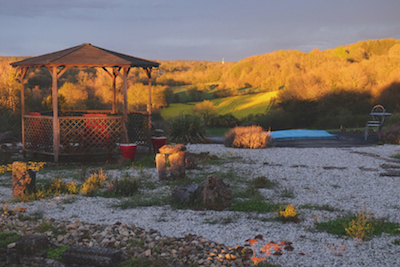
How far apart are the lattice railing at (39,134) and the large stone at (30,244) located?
611 centimetres

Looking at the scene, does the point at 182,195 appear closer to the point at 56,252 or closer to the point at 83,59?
the point at 56,252

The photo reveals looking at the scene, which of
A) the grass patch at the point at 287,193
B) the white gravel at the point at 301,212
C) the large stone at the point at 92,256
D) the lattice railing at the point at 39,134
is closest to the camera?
the large stone at the point at 92,256

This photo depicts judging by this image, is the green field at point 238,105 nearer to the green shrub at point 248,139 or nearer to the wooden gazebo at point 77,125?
the green shrub at point 248,139

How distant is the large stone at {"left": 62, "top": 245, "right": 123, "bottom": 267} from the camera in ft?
13.0

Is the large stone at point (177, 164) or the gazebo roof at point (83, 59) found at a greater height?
the gazebo roof at point (83, 59)

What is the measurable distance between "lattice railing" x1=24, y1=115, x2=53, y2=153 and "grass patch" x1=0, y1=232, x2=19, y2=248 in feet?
18.7

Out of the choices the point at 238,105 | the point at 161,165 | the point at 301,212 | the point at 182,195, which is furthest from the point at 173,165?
the point at 238,105

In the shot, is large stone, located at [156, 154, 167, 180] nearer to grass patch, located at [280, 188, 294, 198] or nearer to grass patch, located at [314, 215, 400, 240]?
grass patch, located at [280, 188, 294, 198]

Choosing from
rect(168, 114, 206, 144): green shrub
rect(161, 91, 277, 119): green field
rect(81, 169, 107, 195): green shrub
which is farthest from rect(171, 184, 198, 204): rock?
rect(161, 91, 277, 119): green field

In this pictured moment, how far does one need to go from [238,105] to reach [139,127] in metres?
16.7

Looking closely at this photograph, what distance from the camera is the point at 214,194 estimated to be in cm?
595

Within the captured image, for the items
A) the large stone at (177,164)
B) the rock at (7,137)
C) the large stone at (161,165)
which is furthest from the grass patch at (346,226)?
the rock at (7,137)

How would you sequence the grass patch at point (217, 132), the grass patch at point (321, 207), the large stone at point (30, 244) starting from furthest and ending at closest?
the grass patch at point (217, 132)
the grass patch at point (321, 207)
the large stone at point (30, 244)

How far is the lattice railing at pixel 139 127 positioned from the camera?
1127 cm
